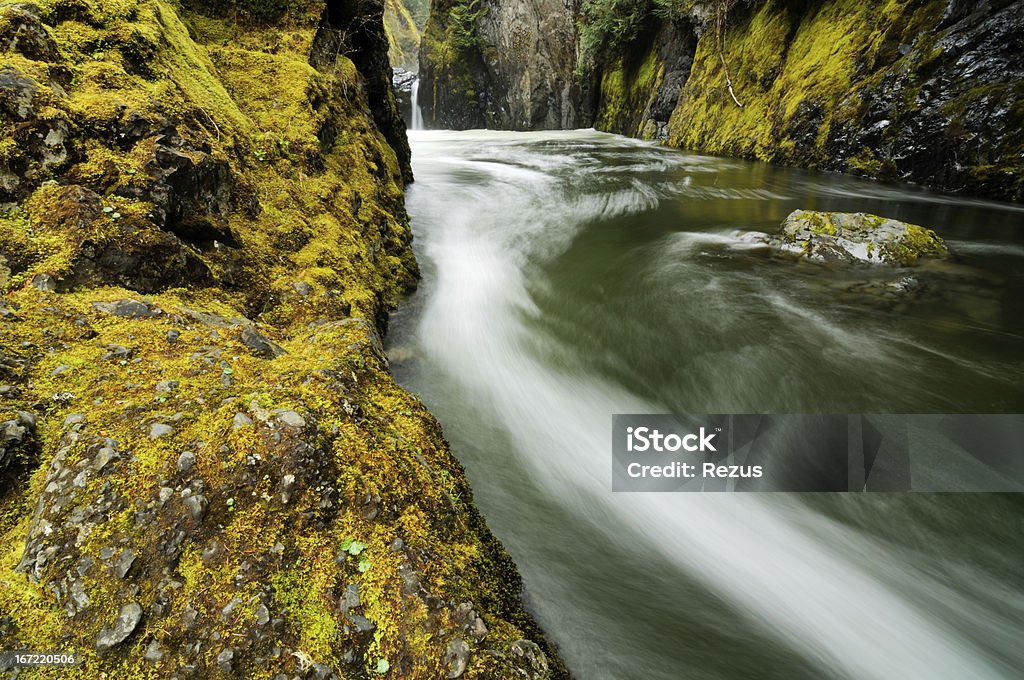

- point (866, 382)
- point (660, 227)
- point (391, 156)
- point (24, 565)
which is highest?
point (391, 156)

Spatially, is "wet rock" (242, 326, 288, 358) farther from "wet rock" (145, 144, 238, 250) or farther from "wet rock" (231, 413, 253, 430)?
"wet rock" (145, 144, 238, 250)

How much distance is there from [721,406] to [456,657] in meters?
3.14

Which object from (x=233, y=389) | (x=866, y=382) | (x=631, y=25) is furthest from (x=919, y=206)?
(x=631, y=25)

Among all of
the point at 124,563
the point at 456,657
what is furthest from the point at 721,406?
the point at 124,563

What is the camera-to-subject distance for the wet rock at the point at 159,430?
1.76 metres

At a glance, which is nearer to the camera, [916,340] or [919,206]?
[916,340]

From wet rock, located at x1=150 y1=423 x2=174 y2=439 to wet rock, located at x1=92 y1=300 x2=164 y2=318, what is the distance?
3.08 feet

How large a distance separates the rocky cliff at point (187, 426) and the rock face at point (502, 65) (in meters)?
25.4

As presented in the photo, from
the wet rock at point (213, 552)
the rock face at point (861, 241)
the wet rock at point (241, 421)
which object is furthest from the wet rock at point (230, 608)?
the rock face at point (861, 241)

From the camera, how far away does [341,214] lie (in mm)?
4766

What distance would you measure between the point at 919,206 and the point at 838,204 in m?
1.18

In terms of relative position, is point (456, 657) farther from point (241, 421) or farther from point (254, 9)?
point (254, 9)

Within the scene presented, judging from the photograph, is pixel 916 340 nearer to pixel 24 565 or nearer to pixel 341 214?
pixel 341 214

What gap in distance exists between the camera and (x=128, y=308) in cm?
244
